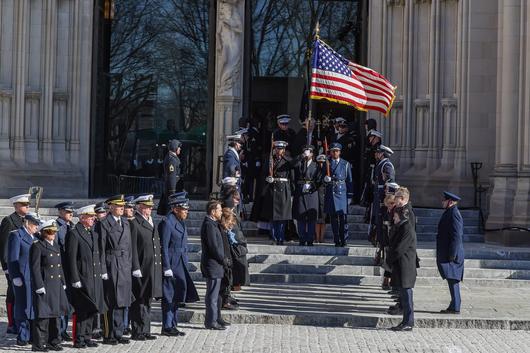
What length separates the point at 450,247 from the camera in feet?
54.2

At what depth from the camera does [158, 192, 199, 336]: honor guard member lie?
588 inches

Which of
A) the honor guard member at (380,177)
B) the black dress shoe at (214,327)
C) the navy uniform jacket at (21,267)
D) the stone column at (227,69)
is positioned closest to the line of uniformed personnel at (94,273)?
the navy uniform jacket at (21,267)

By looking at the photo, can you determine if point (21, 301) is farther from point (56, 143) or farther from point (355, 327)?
point (56, 143)

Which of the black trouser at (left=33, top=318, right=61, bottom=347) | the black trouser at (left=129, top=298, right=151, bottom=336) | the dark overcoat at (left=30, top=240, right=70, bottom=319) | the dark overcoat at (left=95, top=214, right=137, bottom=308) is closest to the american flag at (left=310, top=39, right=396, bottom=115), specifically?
the dark overcoat at (left=95, top=214, right=137, bottom=308)

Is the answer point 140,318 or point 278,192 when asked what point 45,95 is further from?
point 140,318

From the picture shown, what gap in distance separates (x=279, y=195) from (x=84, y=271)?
22.5 ft

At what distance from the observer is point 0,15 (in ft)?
82.2

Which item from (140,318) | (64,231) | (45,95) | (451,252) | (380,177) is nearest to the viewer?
(140,318)

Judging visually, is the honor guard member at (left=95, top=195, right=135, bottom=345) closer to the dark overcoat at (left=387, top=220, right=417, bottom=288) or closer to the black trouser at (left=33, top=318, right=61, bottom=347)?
the black trouser at (left=33, top=318, right=61, bottom=347)

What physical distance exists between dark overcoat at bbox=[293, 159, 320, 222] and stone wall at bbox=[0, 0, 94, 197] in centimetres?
648

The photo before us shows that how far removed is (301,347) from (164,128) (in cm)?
1368

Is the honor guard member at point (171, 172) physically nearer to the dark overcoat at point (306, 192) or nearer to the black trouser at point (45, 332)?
the dark overcoat at point (306, 192)

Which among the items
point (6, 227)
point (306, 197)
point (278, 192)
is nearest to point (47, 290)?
point (6, 227)

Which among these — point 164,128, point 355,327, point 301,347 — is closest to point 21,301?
point 301,347
